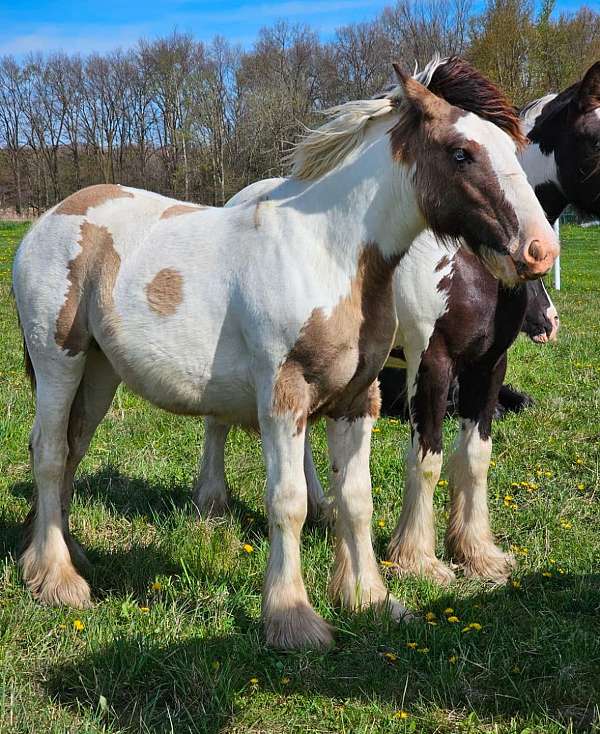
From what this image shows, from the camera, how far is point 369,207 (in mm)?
3014

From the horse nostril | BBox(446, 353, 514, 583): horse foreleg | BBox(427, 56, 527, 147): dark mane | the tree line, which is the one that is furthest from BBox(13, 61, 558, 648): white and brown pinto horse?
the tree line

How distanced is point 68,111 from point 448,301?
41.9 meters

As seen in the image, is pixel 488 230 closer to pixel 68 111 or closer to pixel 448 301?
pixel 448 301

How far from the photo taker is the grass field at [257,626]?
8.61 ft

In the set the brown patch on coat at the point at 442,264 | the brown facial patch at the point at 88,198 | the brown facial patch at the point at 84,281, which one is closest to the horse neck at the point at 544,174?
the brown patch on coat at the point at 442,264

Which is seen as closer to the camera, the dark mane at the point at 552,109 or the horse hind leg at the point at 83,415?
the horse hind leg at the point at 83,415

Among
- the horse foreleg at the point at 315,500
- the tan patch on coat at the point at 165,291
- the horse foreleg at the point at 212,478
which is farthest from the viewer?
the horse foreleg at the point at 212,478

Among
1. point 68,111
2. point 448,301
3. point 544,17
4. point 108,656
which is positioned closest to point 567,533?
point 448,301

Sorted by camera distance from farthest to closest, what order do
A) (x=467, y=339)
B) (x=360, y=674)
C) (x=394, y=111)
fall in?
(x=467, y=339)
(x=394, y=111)
(x=360, y=674)

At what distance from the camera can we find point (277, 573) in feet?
10.2

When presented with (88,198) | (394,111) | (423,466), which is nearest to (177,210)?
(88,198)

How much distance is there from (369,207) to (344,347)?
564 mm

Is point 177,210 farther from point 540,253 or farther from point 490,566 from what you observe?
point 490,566

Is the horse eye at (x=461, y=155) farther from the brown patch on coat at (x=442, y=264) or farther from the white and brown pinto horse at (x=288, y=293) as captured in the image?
the brown patch on coat at (x=442, y=264)
